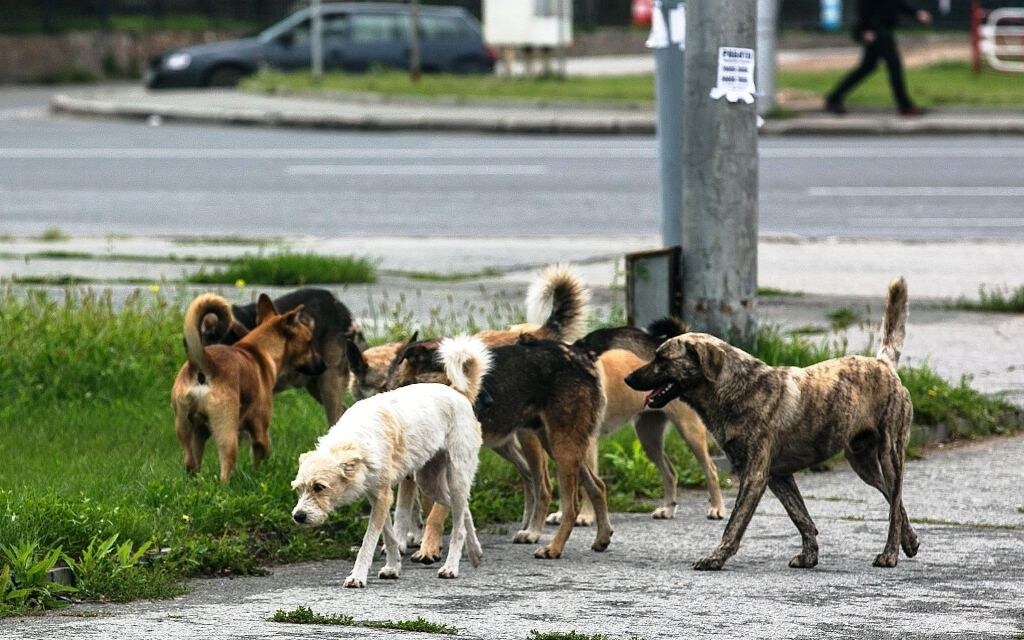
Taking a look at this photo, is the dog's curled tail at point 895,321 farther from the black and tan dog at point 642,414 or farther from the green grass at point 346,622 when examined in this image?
the green grass at point 346,622

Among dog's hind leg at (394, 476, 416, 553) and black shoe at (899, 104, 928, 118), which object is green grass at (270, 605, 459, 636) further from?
black shoe at (899, 104, 928, 118)

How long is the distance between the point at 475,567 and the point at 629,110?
20129 mm

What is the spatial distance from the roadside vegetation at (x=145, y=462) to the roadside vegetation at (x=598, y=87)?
16.8 metres

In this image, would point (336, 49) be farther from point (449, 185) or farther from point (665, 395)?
point (665, 395)

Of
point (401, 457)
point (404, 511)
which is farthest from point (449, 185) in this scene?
point (401, 457)

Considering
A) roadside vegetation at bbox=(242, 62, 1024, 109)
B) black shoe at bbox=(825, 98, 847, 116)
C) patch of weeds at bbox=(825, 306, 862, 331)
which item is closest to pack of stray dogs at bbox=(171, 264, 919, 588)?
patch of weeds at bbox=(825, 306, 862, 331)

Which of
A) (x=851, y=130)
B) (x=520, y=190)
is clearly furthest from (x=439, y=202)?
(x=851, y=130)

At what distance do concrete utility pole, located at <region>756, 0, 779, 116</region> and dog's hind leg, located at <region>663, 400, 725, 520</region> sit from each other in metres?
15.9

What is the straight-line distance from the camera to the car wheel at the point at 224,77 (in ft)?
109

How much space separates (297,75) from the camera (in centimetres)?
3181

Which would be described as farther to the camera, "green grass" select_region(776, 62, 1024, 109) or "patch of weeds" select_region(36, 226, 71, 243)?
"green grass" select_region(776, 62, 1024, 109)

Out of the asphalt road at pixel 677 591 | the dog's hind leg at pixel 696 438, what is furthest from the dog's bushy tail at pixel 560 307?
the asphalt road at pixel 677 591

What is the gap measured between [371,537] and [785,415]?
169cm

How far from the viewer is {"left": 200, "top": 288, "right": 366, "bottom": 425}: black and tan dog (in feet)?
28.1
